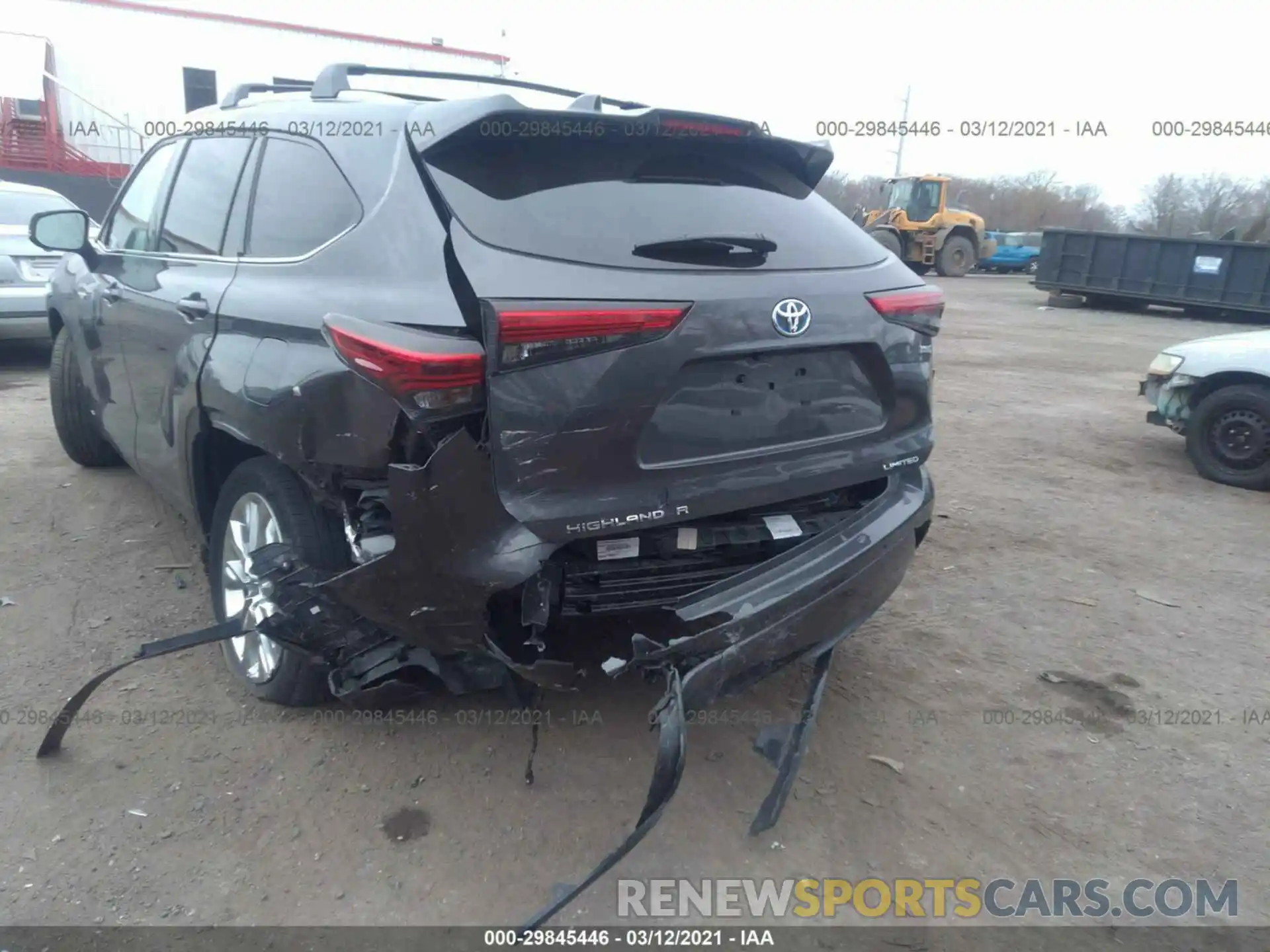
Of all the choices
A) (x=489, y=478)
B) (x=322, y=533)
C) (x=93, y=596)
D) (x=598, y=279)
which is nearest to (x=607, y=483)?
(x=489, y=478)

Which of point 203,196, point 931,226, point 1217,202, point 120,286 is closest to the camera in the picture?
point 203,196

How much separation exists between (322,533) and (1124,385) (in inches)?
380

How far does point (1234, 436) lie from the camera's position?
6039mm

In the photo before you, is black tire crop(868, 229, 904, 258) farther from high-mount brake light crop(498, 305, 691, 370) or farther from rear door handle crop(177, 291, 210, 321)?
high-mount brake light crop(498, 305, 691, 370)

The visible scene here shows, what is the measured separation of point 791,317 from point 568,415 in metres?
0.74

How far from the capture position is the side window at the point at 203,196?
3.30 m

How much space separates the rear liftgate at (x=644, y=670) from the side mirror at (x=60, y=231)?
2.27 metres

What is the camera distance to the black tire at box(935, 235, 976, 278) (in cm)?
2672

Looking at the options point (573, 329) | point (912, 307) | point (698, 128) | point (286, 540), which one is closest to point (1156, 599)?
point (912, 307)

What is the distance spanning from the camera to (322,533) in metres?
2.71

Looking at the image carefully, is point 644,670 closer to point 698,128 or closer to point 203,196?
point 698,128

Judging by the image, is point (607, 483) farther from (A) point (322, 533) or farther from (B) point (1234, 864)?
(B) point (1234, 864)

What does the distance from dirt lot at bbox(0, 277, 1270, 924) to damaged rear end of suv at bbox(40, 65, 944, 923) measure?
0.25 m

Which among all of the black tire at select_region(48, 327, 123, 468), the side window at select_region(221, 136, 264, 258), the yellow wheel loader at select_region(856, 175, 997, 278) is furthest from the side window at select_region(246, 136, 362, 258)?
the yellow wheel loader at select_region(856, 175, 997, 278)
